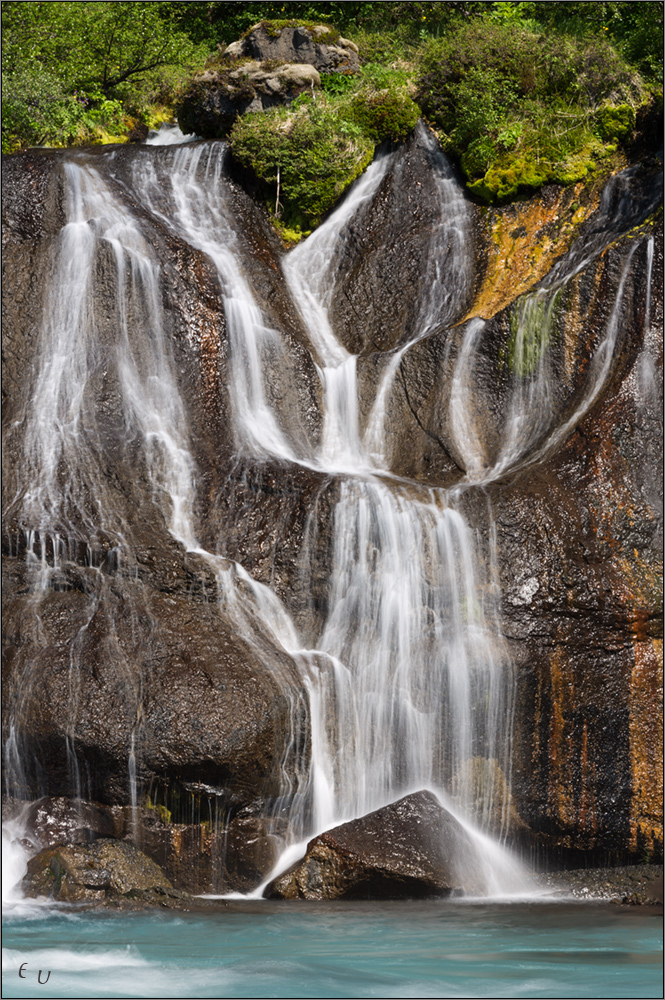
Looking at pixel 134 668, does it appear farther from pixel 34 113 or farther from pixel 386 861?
pixel 34 113

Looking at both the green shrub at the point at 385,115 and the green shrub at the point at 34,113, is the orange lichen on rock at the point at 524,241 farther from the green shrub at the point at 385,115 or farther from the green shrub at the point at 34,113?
the green shrub at the point at 34,113

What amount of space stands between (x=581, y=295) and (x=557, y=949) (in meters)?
7.77

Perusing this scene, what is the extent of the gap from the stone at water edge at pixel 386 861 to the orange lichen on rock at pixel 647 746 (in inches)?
65.6

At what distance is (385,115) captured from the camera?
15930 mm

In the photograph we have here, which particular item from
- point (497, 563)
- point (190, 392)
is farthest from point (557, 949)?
point (190, 392)

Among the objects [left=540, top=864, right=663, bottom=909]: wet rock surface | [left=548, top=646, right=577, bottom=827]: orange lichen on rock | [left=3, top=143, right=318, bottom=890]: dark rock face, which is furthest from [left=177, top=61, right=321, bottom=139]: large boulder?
[left=540, top=864, right=663, bottom=909]: wet rock surface

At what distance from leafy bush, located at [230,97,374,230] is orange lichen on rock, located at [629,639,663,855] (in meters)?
9.07

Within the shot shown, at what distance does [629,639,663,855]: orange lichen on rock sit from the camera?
371 inches

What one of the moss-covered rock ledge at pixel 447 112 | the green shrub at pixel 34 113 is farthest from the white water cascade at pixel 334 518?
the green shrub at pixel 34 113

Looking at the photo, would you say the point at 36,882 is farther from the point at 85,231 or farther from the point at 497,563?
the point at 85,231

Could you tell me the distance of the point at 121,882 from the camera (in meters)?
8.57

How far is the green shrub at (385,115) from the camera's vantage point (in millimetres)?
15922

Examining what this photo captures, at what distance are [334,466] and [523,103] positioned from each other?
23.5 feet

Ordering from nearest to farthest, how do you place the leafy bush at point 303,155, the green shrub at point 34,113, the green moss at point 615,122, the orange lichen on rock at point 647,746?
the orange lichen on rock at point 647,746 → the green moss at point 615,122 → the leafy bush at point 303,155 → the green shrub at point 34,113
